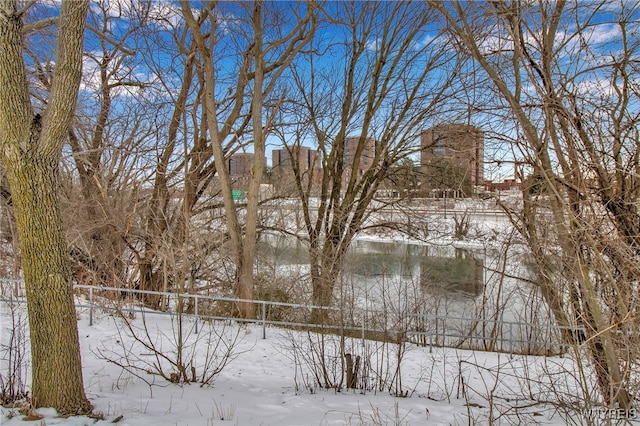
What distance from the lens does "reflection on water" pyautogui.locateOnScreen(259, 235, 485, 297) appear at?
14219mm

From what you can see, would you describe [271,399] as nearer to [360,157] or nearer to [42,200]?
[42,200]

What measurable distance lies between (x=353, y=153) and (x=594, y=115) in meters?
10.2

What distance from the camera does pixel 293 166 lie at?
48.4 feet

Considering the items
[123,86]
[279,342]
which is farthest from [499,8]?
[123,86]

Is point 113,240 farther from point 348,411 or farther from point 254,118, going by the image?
point 348,411

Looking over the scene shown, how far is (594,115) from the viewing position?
5.16 meters

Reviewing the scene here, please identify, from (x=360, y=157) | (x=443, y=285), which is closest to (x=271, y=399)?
(x=360, y=157)

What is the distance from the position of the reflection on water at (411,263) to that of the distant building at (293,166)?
2.16 metres

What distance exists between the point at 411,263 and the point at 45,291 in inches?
660

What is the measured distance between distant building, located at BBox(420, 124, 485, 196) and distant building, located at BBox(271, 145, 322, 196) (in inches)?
167

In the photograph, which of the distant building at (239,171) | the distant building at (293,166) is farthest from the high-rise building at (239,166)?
the distant building at (293,166)

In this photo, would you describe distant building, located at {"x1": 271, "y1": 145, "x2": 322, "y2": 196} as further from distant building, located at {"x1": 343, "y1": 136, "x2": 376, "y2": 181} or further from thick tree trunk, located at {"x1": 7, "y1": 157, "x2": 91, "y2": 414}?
thick tree trunk, located at {"x1": 7, "y1": 157, "x2": 91, "y2": 414}

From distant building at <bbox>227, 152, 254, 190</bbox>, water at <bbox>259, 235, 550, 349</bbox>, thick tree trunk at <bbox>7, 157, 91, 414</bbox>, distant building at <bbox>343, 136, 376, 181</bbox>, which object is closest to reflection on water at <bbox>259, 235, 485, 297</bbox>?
water at <bbox>259, 235, 550, 349</bbox>

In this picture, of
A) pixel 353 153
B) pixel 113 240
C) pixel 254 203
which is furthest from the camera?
pixel 353 153
